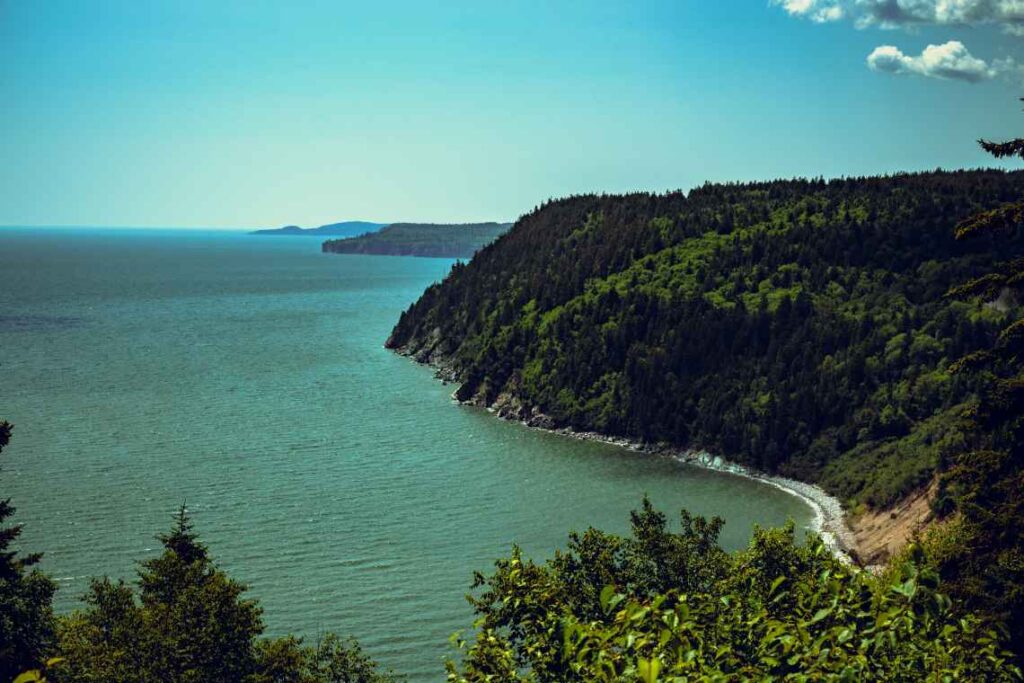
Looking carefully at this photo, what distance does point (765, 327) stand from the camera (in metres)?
114

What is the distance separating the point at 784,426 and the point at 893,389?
1171 cm

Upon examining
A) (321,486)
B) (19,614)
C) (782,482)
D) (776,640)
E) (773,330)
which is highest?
(776,640)

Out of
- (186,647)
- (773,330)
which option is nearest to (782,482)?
(773,330)

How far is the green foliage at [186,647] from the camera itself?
34.2 m

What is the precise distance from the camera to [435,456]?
95062 millimetres

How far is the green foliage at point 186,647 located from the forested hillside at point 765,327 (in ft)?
189

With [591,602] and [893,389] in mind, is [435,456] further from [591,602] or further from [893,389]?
[591,602]

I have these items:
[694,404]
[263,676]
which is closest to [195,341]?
[694,404]

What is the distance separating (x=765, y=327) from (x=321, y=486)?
59.1 metres

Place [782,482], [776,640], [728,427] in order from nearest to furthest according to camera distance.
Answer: [776,640] < [782,482] < [728,427]

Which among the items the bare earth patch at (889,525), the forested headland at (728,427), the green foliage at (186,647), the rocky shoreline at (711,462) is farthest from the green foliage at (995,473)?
the green foliage at (186,647)

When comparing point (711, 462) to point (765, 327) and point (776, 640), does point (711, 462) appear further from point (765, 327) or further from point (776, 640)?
point (776, 640)

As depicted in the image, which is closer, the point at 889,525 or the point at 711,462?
the point at 889,525

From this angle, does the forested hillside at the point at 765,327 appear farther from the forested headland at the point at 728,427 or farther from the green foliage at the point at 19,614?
the green foliage at the point at 19,614
